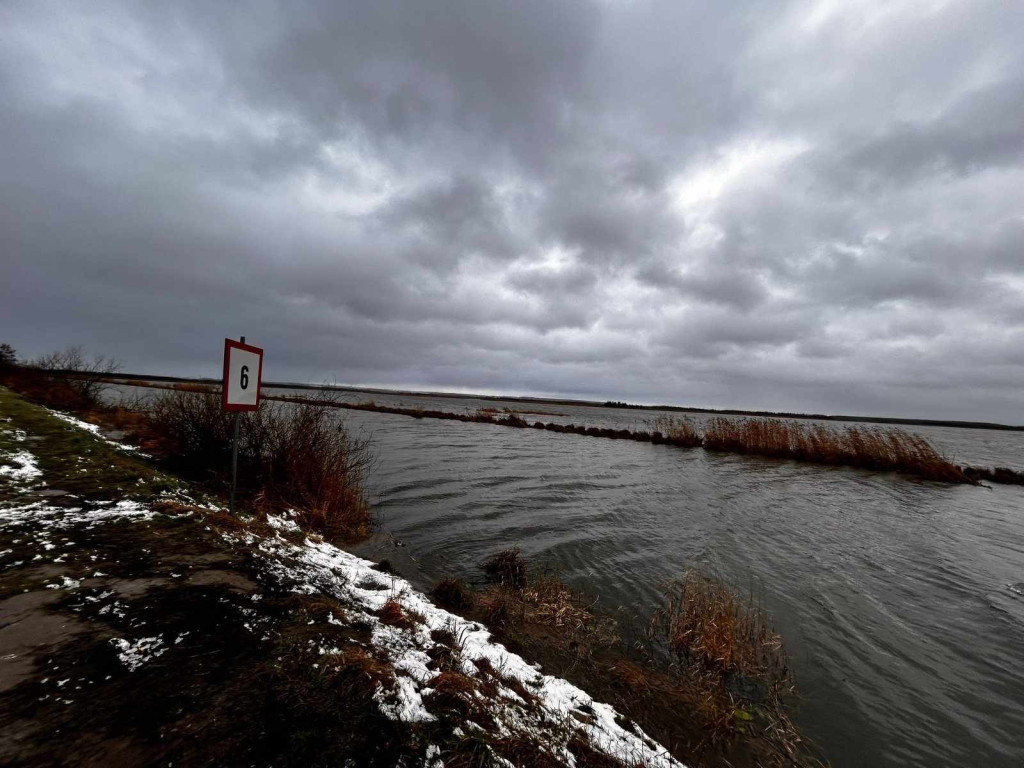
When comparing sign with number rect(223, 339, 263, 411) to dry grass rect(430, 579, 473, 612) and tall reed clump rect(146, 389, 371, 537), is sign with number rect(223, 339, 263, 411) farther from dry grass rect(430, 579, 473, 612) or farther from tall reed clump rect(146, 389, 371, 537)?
dry grass rect(430, 579, 473, 612)

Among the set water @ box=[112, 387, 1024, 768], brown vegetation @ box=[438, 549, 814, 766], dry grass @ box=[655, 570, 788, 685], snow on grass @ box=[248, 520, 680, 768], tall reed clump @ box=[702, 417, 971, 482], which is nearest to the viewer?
snow on grass @ box=[248, 520, 680, 768]

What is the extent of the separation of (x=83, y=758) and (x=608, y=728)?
3.34 metres

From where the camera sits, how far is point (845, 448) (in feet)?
82.8

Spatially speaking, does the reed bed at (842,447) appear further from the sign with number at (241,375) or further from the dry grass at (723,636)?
the dry grass at (723,636)

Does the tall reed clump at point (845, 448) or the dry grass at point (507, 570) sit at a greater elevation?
the tall reed clump at point (845, 448)

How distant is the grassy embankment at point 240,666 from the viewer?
2.00m

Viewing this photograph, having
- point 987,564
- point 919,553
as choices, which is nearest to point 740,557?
point 919,553

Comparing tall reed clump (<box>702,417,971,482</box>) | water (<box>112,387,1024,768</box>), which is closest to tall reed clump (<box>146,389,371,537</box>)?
water (<box>112,387,1024,768</box>)

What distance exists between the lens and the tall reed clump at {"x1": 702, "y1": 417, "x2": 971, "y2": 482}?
21.7 meters

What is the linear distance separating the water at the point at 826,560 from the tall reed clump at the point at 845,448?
3.90 m

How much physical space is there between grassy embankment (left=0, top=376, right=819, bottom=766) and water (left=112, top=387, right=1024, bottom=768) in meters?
1.21

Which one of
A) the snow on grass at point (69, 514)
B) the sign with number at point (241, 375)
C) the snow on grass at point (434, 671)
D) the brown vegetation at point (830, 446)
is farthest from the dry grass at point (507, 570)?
the brown vegetation at point (830, 446)

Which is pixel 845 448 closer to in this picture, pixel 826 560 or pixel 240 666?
pixel 826 560

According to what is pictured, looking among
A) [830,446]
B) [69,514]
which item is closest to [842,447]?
[830,446]
